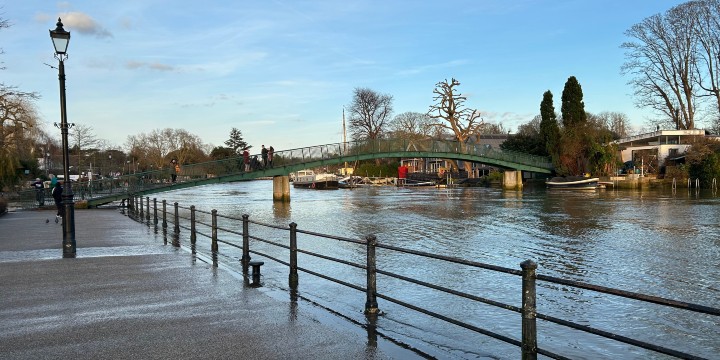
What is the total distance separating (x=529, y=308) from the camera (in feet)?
15.8

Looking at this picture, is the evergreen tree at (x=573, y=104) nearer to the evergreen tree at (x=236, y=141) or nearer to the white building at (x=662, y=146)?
the white building at (x=662, y=146)

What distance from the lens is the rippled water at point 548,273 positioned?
795 cm

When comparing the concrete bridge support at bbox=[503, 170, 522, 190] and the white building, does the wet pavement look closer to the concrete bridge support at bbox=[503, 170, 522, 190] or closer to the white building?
the concrete bridge support at bbox=[503, 170, 522, 190]

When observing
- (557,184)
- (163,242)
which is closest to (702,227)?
(163,242)

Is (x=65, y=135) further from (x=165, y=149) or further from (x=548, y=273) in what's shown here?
(x=165, y=149)

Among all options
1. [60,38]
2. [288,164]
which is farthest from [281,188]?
[60,38]

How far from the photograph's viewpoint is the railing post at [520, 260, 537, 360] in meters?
4.71

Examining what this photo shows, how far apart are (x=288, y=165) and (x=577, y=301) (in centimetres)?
3588

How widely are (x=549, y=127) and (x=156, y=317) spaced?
210 ft

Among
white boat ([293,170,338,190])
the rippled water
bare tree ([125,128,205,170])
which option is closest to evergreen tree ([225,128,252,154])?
bare tree ([125,128,205,170])

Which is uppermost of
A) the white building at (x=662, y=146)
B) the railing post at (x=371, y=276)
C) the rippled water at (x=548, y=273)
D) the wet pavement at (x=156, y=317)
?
the white building at (x=662, y=146)

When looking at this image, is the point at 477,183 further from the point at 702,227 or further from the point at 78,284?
the point at 78,284

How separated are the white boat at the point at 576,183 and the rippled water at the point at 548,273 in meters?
27.5

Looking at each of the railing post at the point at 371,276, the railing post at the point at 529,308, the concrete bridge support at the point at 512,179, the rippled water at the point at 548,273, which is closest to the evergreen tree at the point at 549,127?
the concrete bridge support at the point at 512,179
